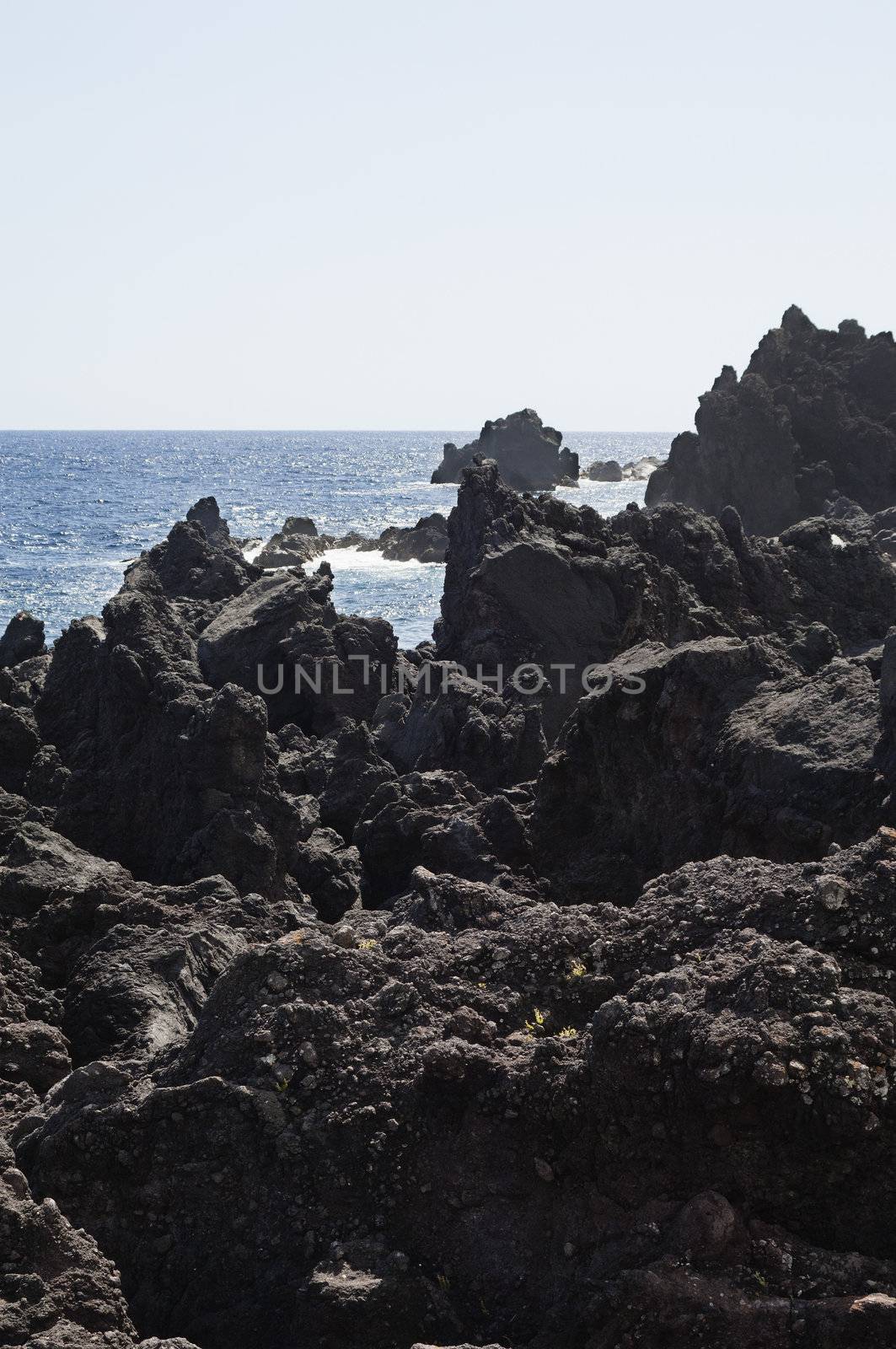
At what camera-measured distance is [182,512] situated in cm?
9781

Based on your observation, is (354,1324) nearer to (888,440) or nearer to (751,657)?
(751,657)

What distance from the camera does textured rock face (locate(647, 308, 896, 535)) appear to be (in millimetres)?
63500

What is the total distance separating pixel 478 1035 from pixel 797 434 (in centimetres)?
6444

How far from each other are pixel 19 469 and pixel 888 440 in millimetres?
122175

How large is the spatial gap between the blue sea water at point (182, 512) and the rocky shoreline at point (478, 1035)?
27419 millimetres

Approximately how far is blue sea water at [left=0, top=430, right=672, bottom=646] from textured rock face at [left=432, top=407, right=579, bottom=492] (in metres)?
3.61

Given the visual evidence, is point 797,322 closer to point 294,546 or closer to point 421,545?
point 421,545

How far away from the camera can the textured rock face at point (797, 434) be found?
63500 mm

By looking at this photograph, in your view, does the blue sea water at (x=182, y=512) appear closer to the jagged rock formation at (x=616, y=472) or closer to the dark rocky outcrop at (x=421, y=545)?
the dark rocky outcrop at (x=421, y=545)

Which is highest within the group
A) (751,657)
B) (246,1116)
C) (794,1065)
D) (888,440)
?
(888,440)

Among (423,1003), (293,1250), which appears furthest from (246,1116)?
(423,1003)

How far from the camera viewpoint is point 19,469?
160 meters

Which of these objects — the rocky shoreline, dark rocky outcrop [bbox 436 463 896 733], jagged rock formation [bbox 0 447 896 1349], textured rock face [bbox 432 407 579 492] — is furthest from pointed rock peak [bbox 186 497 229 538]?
textured rock face [bbox 432 407 579 492]

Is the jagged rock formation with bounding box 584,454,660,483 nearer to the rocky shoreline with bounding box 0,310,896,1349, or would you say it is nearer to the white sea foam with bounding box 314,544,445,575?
the white sea foam with bounding box 314,544,445,575
